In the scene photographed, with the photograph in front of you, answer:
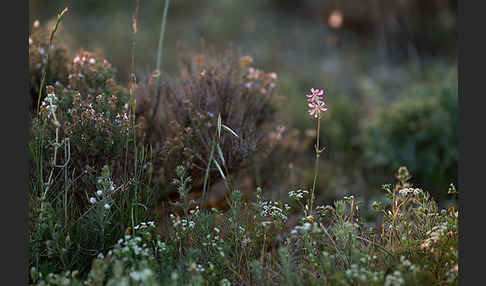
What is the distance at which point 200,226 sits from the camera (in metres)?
2.09

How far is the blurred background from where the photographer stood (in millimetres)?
3977

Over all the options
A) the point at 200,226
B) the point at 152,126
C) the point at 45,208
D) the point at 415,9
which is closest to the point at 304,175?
the point at 152,126

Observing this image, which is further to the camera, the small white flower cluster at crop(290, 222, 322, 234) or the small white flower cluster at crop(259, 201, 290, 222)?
the small white flower cluster at crop(259, 201, 290, 222)

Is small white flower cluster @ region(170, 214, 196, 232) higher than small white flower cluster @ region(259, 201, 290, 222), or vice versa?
small white flower cluster @ region(259, 201, 290, 222)

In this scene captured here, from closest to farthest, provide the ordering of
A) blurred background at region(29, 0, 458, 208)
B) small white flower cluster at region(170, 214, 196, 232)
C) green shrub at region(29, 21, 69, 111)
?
1. small white flower cluster at region(170, 214, 196, 232)
2. green shrub at region(29, 21, 69, 111)
3. blurred background at region(29, 0, 458, 208)

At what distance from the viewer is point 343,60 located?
6.75 m

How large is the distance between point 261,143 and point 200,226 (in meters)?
0.98

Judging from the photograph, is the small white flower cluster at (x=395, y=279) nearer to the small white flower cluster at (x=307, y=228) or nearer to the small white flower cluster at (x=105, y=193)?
the small white flower cluster at (x=307, y=228)

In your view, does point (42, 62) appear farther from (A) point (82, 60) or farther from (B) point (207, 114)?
(B) point (207, 114)

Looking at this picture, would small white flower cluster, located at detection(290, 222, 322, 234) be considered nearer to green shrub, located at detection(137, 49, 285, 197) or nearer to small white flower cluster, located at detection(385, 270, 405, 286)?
small white flower cluster, located at detection(385, 270, 405, 286)

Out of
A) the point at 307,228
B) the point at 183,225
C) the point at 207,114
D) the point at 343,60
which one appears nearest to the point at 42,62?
the point at 207,114

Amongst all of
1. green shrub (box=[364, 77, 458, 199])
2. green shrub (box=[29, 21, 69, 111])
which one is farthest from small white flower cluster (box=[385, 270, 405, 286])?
green shrub (box=[364, 77, 458, 199])

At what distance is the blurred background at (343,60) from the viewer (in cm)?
398

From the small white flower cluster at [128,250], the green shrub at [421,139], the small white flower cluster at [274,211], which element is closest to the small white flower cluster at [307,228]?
the small white flower cluster at [274,211]
